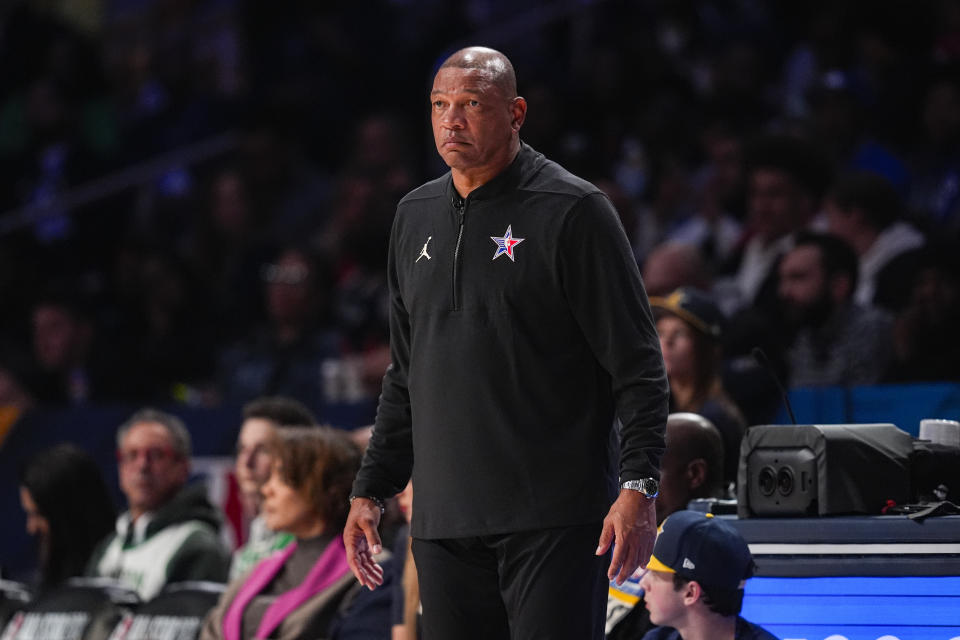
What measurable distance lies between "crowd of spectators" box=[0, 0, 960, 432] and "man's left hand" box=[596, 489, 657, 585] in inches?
113

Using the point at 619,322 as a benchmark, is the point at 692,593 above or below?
below

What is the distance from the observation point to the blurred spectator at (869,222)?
7.21 m

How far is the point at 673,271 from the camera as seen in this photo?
22.2 ft

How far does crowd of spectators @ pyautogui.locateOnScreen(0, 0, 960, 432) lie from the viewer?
7.36 meters

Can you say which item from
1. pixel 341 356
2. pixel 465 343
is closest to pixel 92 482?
pixel 341 356

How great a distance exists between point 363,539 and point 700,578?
3.29 feet

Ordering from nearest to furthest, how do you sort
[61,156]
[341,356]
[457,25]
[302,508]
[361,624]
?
[361,624], [302,508], [341,356], [457,25], [61,156]

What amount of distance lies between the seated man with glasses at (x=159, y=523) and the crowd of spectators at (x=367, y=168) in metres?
1.02

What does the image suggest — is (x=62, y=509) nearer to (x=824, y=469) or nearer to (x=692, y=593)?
(x=692, y=593)

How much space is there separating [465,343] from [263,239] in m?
7.53

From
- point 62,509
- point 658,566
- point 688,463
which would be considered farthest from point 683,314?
point 62,509

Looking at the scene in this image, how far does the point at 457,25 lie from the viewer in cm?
1138

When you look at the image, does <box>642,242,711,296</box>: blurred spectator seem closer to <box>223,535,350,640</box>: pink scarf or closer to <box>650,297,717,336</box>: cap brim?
<box>650,297,717,336</box>: cap brim

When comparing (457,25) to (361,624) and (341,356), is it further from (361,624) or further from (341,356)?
(361,624)
